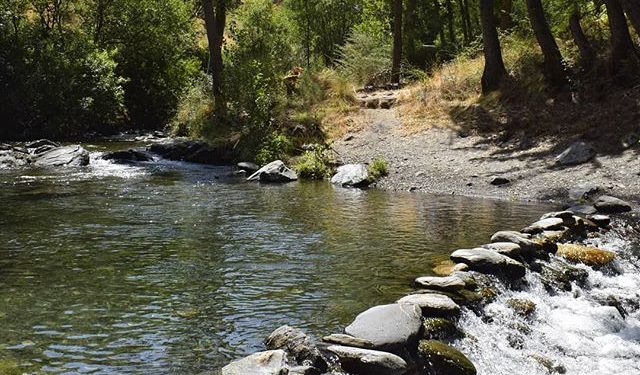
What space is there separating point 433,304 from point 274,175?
10481 mm

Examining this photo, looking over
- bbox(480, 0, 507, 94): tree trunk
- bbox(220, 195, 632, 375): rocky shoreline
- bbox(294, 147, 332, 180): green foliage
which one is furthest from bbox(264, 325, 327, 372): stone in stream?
bbox(480, 0, 507, 94): tree trunk

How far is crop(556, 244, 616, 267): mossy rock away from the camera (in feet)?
29.6

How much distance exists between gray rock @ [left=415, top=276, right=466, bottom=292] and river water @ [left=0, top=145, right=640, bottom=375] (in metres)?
0.27

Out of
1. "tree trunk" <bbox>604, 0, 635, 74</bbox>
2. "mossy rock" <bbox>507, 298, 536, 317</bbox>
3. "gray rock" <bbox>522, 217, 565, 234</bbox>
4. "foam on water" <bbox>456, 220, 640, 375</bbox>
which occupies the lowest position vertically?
"foam on water" <bbox>456, 220, 640, 375</bbox>

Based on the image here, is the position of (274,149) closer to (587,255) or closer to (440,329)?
(587,255)

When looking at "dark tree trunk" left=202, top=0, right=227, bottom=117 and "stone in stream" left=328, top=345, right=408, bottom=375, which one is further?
"dark tree trunk" left=202, top=0, right=227, bottom=117

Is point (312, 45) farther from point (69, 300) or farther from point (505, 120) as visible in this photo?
point (69, 300)

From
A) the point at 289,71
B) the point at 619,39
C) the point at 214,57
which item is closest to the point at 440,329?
the point at 619,39

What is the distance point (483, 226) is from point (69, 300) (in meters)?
6.53

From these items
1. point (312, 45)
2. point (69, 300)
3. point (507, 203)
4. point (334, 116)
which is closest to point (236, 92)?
point (334, 116)

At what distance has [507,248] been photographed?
869 cm

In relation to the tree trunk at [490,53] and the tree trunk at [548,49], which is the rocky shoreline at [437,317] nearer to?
the tree trunk at [548,49]

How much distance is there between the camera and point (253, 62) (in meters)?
21.2

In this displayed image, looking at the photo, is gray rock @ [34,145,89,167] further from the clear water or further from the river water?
the river water
